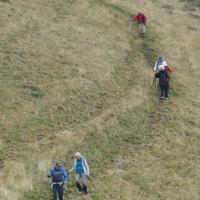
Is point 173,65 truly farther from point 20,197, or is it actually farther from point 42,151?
point 20,197

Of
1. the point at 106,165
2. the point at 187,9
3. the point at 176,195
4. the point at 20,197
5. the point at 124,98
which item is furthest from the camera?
the point at 187,9

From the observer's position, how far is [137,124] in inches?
1384

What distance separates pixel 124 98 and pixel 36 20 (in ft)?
48.7

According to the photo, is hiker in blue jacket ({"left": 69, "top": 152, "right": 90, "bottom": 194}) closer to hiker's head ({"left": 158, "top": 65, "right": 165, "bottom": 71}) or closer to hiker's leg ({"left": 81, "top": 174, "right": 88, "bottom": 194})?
hiker's leg ({"left": 81, "top": 174, "right": 88, "bottom": 194})

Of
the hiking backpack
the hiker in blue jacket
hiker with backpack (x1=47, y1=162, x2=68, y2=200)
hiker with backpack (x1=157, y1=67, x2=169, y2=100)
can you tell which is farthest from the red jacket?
the hiking backpack

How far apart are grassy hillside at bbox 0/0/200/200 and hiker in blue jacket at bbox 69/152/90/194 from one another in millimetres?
887

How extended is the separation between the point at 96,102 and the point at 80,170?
11616 mm

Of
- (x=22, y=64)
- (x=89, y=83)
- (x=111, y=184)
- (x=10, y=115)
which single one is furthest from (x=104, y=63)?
(x=111, y=184)

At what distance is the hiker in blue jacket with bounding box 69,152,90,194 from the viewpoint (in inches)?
1019

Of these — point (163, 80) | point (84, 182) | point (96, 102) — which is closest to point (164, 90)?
point (163, 80)

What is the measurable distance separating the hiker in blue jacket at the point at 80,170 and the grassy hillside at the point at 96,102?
887 millimetres

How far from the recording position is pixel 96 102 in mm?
37062

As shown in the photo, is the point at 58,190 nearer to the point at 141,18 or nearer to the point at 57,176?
the point at 57,176

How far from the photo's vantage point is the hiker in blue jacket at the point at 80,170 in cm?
2588
